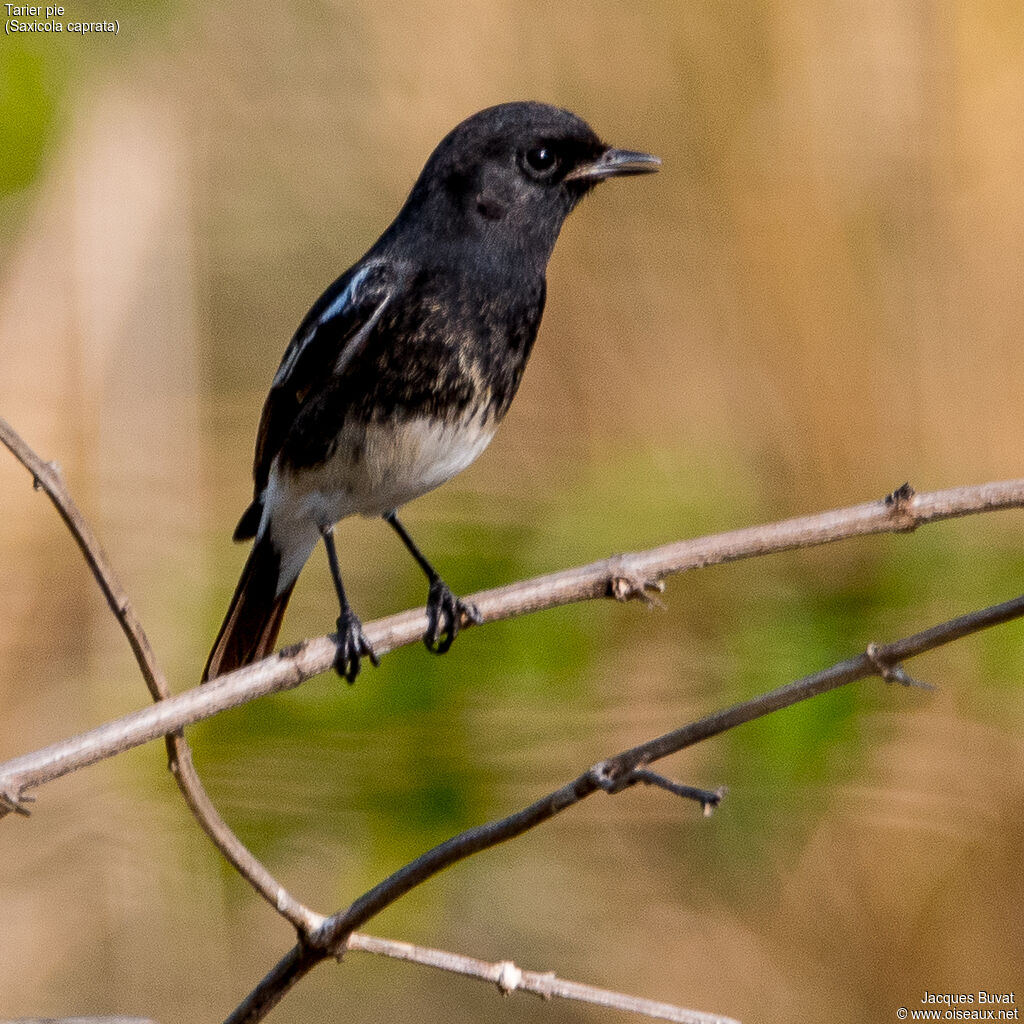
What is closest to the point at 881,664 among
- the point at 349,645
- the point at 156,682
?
the point at 156,682

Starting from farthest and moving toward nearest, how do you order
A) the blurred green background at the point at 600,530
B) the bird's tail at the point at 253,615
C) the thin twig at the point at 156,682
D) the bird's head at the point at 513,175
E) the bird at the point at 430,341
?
the blurred green background at the point at 600,530
the bird's tail at the point at 253,615
the bird's head at the point at 513,175
the bird at the point at 430,341
the thin twig at the point at 156,682

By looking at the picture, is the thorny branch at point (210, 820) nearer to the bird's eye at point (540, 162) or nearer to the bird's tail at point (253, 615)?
the bird's tail at point (253, 615)

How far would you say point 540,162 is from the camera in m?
3.07

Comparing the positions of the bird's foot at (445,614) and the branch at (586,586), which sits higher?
the bird's foot at (445,614)

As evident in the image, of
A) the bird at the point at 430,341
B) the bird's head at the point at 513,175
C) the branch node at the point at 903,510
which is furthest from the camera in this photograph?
the bird's head at the point at 513,175

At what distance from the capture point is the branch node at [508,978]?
1.70 m

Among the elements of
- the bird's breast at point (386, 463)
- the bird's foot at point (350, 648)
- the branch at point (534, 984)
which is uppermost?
the bird's breast at point (386, 463)

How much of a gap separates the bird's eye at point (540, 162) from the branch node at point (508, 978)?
1.89 metres

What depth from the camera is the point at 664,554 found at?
2.20 m

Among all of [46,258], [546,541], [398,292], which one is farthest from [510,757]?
[46,258]

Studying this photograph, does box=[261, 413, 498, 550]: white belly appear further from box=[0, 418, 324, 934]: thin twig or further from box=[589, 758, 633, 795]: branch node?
box=[589, 758, 633, 795]: branch node

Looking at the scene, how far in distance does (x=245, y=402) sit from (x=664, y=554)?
2484 mm

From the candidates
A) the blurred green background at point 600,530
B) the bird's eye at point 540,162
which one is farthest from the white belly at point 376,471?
the bird's eye at point 540,162

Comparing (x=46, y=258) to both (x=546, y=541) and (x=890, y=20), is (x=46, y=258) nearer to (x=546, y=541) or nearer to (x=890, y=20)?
(x=546, y=541)
